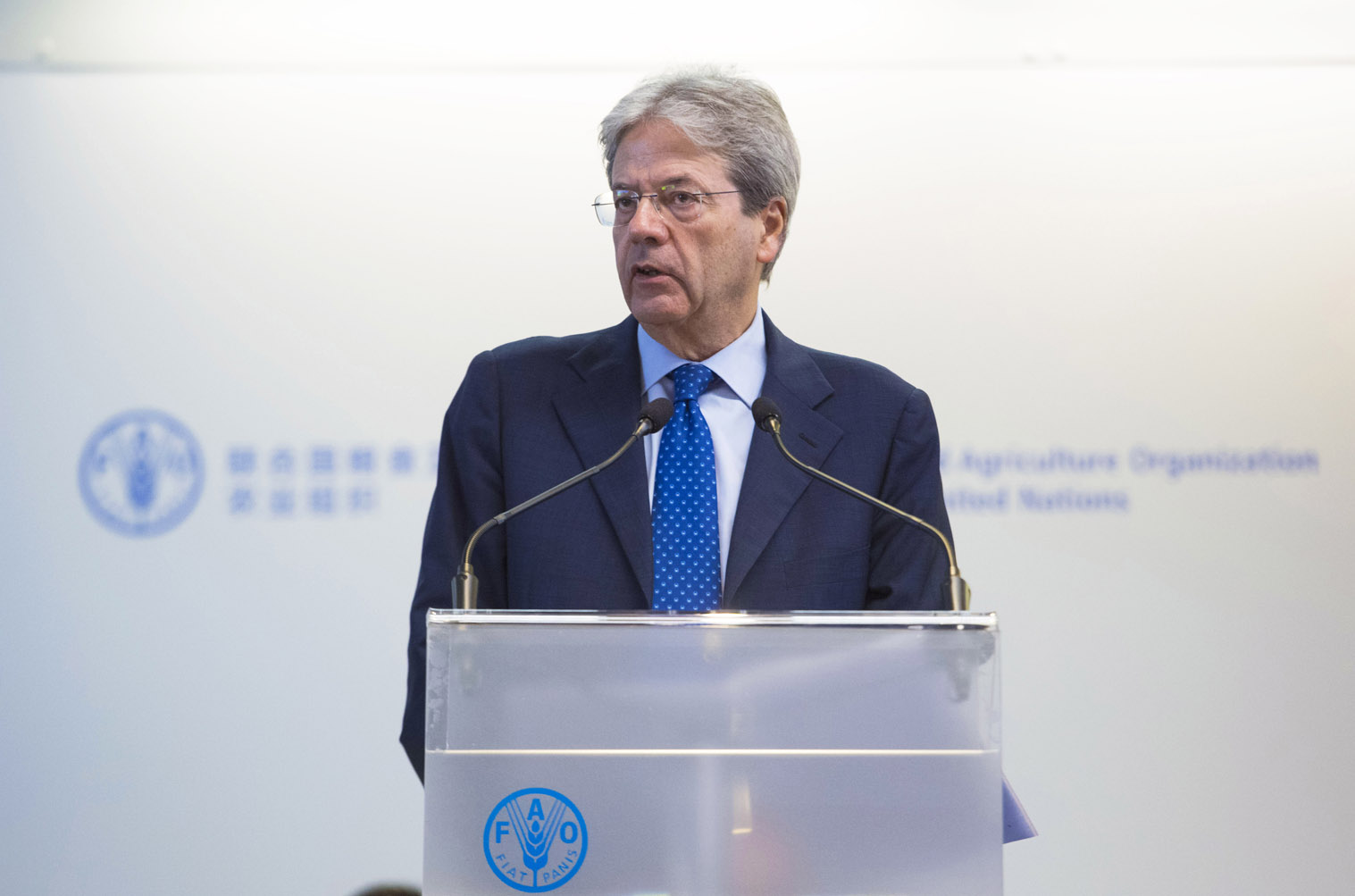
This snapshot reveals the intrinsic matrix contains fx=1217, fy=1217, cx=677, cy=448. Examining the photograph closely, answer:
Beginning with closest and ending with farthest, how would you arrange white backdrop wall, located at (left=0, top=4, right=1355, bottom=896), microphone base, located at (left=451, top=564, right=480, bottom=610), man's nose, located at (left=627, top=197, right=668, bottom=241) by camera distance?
microphone base, located at (left=451, top=564, right=480, bottom=610) < man's nose, located at (left=627, top=197, right=668, bottom=241) < white backdrop wall, located at (left=0, top=4, right=1355, bottom=896)

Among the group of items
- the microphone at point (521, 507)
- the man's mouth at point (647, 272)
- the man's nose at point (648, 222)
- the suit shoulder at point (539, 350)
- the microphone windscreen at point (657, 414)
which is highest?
the man's nose at point (648, 222)

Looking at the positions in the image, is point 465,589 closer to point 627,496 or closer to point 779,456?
point 627,496

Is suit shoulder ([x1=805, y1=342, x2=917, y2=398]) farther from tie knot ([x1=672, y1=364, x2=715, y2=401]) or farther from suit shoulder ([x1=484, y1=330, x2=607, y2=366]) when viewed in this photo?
suit shoulder ([x1=484, y1=330, x2=607, y2=366])

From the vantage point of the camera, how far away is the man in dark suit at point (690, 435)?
5.30 feet

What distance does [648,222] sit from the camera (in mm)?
1710

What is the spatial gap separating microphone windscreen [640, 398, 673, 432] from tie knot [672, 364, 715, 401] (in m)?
0.30

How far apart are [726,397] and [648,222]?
272 mm

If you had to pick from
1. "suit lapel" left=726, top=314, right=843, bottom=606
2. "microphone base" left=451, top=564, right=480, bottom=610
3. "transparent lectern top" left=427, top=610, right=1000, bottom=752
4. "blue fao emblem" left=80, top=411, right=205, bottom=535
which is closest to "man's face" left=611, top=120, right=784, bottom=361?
"suit lapel" left=726, top=314, right=843, bottom=606

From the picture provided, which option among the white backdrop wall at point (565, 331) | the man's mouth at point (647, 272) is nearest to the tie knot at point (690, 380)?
the man's mouth at point (647, 272)

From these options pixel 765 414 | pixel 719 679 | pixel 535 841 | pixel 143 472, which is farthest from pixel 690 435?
pixel 143 472

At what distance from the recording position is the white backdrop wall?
2848 millimetres

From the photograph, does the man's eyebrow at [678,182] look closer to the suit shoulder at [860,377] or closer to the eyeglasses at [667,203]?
the eyeglasses at [667,203]

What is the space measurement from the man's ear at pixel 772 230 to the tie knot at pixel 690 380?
244 mm

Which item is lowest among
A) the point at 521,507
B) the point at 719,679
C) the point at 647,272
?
the point at 719,679
